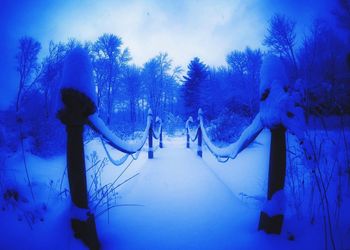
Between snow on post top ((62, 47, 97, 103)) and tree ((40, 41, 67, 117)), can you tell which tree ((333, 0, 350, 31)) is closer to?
snow on post top ((62, 47, 97, 103))

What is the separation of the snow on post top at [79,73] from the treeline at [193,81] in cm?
17

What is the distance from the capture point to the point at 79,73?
1276 mm

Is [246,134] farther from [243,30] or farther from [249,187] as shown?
[243,30]

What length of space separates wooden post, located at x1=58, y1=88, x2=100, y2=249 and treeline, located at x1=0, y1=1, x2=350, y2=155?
0.15m

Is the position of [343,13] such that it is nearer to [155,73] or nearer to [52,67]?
[52,67]

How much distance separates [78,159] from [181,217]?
140cm

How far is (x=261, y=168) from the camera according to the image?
139 inches

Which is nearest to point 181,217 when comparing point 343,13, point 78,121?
point 78,121

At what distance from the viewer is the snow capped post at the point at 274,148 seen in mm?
1406

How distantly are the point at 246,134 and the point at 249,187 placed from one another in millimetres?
1464

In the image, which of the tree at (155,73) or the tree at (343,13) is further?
the tree at (155,73)

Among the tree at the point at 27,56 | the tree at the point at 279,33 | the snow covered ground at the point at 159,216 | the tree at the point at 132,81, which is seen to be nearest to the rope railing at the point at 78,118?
the snow covered ground at the point at 159,216

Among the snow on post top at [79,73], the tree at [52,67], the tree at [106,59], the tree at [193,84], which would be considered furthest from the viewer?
the tree at [193,84]

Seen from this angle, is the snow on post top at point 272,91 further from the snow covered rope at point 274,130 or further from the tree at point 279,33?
the tree at point 279,33
